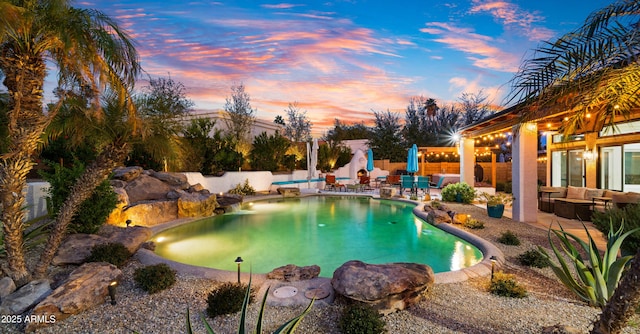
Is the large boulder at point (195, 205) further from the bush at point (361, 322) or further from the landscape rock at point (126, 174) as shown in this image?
the bush at point (361, 322)

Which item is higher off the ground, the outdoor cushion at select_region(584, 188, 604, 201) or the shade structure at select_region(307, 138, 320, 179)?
the shade structure at select_region(307, 138, 320, 179)

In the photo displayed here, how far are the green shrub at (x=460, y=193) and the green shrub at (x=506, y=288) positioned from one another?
837cm

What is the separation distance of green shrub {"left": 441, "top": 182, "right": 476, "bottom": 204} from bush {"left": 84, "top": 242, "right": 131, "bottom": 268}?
11.4m

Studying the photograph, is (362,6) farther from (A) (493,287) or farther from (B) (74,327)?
(B) (74,327)

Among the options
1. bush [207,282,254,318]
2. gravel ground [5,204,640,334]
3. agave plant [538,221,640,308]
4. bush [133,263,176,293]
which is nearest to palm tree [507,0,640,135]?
agave plant [538,221,640,308]

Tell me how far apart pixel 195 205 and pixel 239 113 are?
12.7 metres

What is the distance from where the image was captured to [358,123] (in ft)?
146

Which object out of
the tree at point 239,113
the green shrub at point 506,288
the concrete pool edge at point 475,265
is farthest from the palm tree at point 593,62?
the tree at point 239,113

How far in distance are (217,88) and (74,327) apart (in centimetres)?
1994

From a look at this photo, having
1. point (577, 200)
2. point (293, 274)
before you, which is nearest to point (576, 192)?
point (577, 200)

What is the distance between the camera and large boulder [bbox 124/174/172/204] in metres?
9.91

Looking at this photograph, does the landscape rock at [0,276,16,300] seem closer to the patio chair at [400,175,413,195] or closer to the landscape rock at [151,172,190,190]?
the landscape rock at [151,172,190,190]

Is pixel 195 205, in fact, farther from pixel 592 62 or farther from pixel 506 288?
pixel 592 62

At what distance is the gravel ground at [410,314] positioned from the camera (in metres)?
3.24
